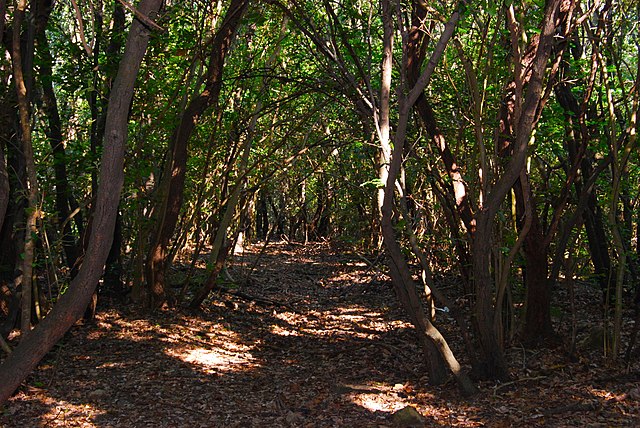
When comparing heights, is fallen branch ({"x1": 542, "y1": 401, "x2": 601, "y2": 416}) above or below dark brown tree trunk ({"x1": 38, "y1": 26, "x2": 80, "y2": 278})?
below

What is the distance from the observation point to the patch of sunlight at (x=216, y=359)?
7082 millimetres

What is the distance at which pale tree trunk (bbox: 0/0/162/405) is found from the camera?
3498mm

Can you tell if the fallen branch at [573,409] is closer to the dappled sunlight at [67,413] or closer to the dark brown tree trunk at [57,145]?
the dappled sunlight at [67,413]

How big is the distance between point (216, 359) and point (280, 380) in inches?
40.8

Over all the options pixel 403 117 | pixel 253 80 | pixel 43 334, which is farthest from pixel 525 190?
pixel 253 80

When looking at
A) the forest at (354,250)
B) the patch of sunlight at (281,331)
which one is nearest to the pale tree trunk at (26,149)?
the forest at (354,250)

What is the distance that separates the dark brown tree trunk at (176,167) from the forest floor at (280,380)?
0.52 m

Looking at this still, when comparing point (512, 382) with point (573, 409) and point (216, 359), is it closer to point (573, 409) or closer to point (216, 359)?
point (573, 409)

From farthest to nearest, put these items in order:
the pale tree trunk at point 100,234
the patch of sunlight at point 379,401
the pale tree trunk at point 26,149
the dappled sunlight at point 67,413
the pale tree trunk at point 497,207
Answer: the patch of sunlight at point 379,401 → the dappled sunlight at point 67,413 → the pale tree trunk at point 26,149 → the pale tree trunk at point 497,207 → the pale tree trunk at point 100,234

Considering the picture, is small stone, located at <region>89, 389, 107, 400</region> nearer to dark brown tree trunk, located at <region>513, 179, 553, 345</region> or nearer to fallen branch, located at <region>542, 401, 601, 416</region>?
fallen branch, located at <region>542, 401, 601, 416</region>

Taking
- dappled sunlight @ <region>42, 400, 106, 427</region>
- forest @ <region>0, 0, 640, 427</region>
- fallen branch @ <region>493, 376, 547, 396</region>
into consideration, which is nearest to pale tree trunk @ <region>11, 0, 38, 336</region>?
forest @ <region>0, 0, 640, 427</region>

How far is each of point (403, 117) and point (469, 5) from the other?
3.15 feet

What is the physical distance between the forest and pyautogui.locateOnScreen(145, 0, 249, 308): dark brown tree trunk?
0.03m

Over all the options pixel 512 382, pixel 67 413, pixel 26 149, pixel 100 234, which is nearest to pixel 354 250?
pixel 512 382
